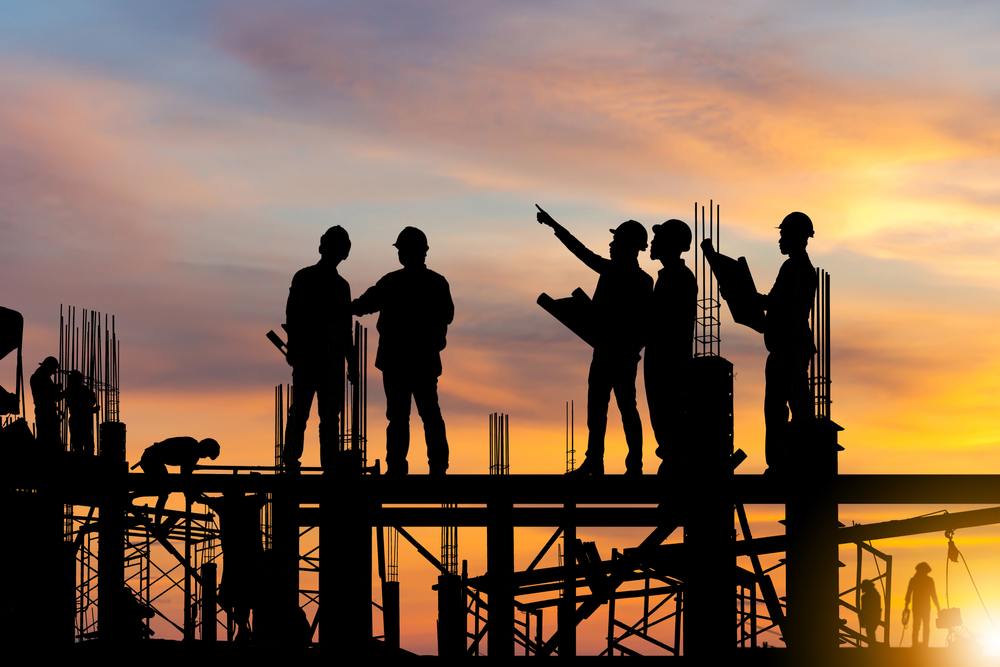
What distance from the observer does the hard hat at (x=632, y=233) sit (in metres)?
13.0

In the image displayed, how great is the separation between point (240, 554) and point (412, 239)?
454 cm

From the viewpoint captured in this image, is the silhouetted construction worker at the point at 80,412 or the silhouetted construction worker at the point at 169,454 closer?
the silhouetted construction worker at the point at 169,454

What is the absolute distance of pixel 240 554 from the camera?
15.2 metres

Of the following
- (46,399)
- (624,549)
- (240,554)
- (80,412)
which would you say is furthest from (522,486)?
(80,412)

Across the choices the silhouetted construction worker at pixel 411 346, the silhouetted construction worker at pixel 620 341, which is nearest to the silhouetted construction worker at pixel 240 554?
the silhouetted construction worker at pixel 411 346

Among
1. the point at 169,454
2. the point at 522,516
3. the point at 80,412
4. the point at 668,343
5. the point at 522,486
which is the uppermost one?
the point at 668,343

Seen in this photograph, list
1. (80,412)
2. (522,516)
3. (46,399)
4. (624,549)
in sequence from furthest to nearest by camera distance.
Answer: (80,412)
(46,399)
(522,516)
(624,549)

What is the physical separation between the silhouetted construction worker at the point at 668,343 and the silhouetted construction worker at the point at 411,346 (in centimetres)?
214

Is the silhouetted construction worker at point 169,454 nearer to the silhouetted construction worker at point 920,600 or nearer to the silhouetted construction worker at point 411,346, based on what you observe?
the silhouetted construction worker at point 411,346

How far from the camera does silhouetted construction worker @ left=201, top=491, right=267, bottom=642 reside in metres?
15.0

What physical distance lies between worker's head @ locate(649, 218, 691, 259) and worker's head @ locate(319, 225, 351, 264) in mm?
3294

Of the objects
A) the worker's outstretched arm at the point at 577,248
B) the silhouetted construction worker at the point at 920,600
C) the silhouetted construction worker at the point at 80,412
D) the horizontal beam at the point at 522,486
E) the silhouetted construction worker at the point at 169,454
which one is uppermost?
the worker's outstretched arm at the point at 577,248

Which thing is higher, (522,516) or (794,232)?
(794,232)

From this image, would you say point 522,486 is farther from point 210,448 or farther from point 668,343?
point 210,448
